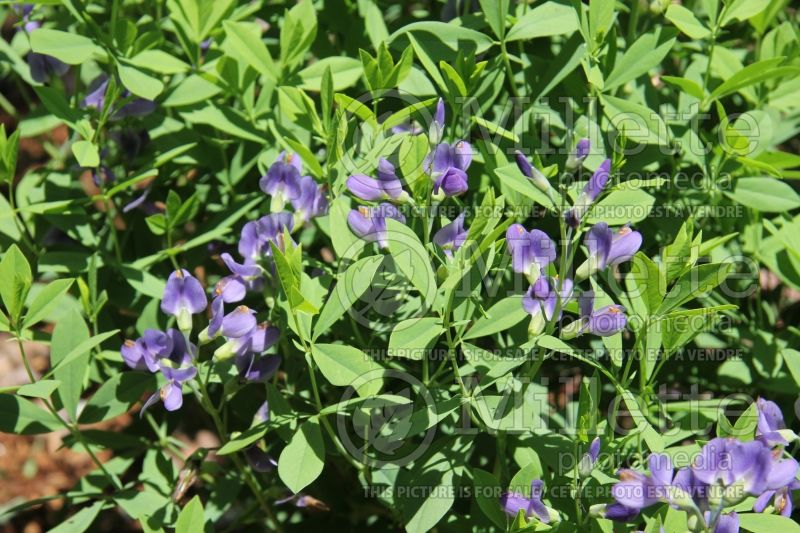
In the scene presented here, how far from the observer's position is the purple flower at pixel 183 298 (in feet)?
4.73

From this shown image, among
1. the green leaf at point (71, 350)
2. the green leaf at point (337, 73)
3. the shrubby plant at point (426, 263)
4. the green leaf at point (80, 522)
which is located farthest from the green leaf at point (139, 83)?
the green leaf at point (80, 522)

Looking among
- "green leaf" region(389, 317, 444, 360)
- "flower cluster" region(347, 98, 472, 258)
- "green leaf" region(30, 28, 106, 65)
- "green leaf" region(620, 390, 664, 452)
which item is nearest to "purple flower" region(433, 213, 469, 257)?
"flower cluster" region(347, 98, 472, 258)

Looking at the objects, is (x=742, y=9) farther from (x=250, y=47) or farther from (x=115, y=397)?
(x=115, y=397)

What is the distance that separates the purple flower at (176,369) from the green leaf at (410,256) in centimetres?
39

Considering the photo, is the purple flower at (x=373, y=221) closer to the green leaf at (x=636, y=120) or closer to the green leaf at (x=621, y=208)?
the green leaf at (x=621, y=208)

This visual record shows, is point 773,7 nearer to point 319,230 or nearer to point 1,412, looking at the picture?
point 319,230

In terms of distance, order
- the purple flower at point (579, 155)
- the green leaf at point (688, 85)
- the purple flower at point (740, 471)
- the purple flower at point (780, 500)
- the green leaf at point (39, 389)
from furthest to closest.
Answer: the green leaf at point (688, 85) → the purple flower at point (579, 155) → the green leaf at point (39, 389) → the purple flower at point (780, 500) → the purple flower at point (740, 471)

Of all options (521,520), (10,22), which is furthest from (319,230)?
(10,22)

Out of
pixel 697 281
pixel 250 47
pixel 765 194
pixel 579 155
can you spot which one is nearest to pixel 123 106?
pixel 250 47

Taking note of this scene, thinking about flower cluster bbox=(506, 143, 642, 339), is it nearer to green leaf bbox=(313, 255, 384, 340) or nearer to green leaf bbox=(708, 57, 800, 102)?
green leaf bbox=(313, 255, 384, 340)

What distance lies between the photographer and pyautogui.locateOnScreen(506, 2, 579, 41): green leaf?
154cm

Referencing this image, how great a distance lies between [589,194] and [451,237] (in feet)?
0.69

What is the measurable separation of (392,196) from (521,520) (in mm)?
486

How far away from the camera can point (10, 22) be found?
3508mm
